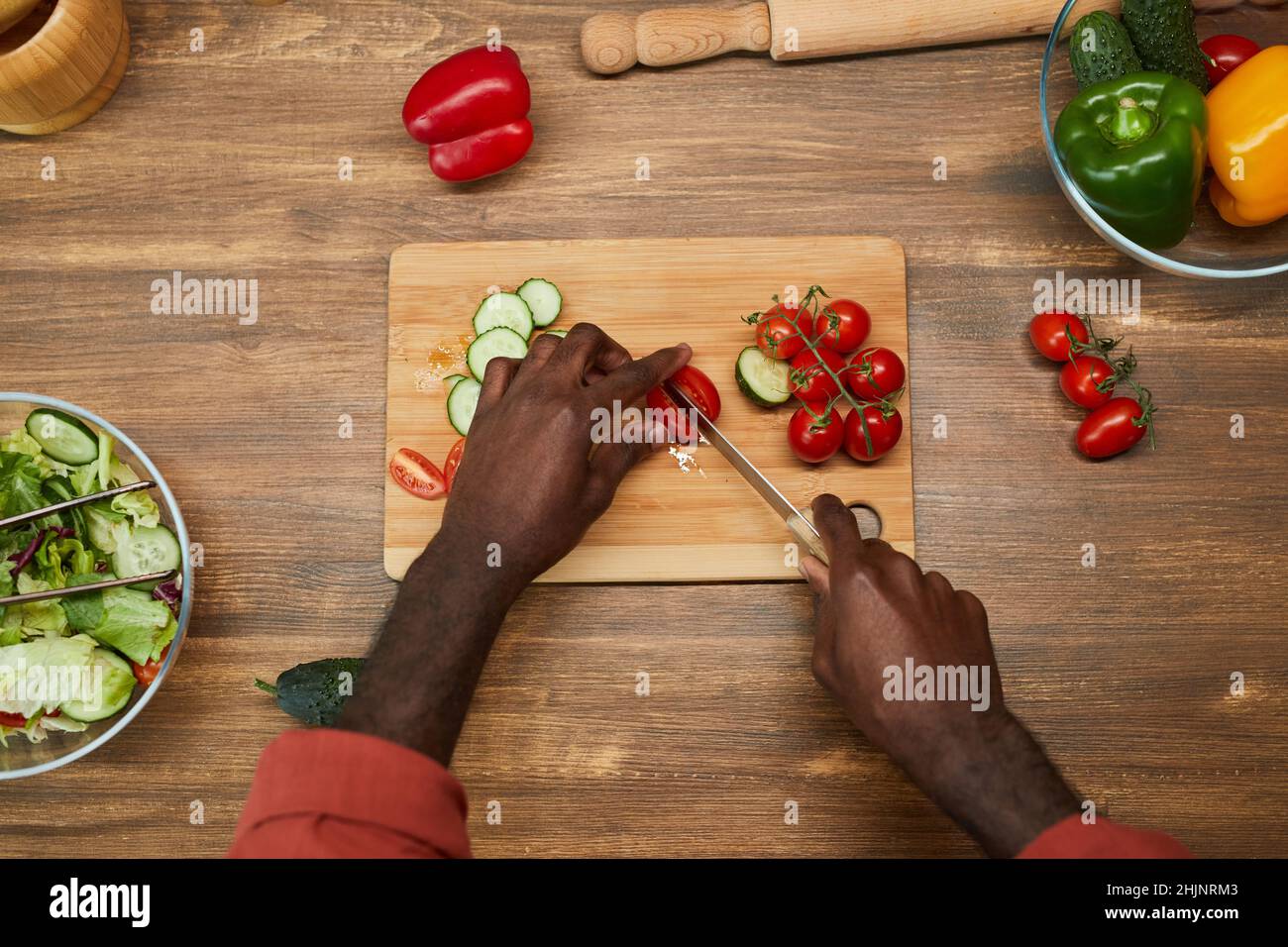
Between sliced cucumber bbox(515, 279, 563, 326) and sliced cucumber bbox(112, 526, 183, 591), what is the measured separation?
75 cm

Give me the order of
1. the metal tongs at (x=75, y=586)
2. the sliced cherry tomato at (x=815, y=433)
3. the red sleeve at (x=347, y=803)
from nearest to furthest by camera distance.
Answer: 1. the red sleeve at (x=347, y=803)
2. the metal tongs at (x=75, y=586)
3. the sliced cherry tomato at (x=815, y=433)

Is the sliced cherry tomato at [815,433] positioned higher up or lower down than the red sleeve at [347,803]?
higher up

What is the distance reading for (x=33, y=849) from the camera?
179cm

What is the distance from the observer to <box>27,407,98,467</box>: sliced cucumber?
1747 millimetres

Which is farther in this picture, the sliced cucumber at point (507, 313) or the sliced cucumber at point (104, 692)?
the sliced cucumber at point (507, 313)

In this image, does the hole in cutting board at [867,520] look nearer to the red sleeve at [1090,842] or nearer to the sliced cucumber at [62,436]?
the red sleeve at [1090,842]

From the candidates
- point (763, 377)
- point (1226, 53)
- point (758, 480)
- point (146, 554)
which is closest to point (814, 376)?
point (763, 377)

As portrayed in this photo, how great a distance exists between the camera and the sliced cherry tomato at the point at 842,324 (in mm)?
1796

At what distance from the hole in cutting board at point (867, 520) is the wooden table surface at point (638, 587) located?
95 mm

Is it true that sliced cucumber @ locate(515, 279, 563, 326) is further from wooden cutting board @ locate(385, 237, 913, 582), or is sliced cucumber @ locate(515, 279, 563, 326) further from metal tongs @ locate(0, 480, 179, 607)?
metal tongs @ locate(0, 480, 179, 607)

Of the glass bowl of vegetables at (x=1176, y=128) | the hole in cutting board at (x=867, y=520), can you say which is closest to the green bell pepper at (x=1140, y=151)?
the glass bowl of vegetables at (x=1176, y=128)

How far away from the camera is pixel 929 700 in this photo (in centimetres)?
151

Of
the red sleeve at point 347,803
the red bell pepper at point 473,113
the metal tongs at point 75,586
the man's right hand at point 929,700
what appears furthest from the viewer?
the red bell pepper at point 473,113

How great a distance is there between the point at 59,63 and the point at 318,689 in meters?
1.21
